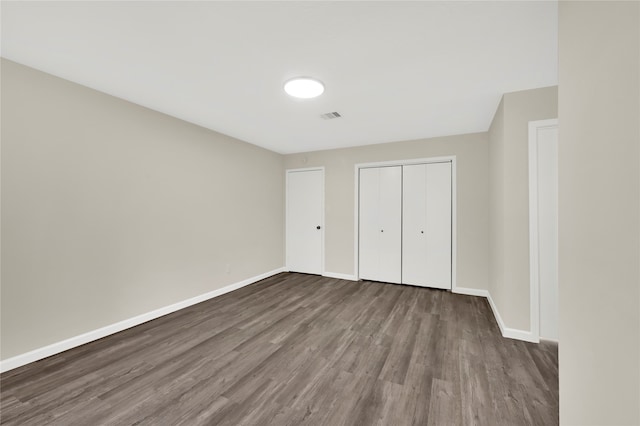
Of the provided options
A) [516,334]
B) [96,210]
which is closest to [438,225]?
[516,334]

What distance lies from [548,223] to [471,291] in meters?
1.79

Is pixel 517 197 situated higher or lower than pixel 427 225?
higher

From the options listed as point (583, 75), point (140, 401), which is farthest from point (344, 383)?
point (583, 75)

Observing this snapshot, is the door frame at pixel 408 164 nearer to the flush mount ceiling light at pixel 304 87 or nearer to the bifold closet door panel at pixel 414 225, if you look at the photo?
the bifold closet door panel at pixel 414 225

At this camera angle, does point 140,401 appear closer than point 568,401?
No

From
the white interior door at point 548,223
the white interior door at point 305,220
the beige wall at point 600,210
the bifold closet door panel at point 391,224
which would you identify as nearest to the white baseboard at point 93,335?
the white interior door at point 305,220

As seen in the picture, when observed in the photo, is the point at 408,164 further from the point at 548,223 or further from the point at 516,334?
the point at 516,334

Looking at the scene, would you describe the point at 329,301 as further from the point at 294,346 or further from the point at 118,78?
the point at 118,78

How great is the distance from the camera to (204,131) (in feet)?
11.8

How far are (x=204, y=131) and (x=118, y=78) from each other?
1360 mm

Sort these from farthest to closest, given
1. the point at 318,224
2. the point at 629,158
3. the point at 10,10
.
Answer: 1. the point at 318,224
2. the point at 10,10
3. the point at 629,158

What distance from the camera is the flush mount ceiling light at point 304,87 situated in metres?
2.22

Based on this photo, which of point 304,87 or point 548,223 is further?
point 548,223

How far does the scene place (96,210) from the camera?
2488 millimetres
